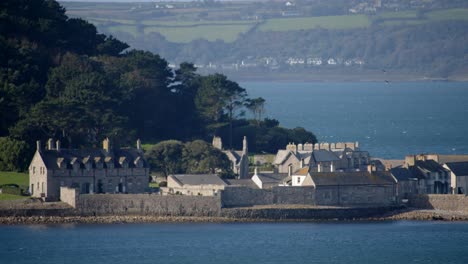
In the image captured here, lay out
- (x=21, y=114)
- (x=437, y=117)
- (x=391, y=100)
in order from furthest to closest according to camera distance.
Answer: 1. (x=391, y=100)
2. (x=437, y=117)
3. (x=21, y=114)

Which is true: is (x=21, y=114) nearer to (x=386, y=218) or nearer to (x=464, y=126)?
(x=386, y=218)

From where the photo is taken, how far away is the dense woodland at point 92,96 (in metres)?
77.2

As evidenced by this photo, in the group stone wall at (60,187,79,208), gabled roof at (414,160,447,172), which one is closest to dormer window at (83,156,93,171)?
stone wall at (60,187,79,208)

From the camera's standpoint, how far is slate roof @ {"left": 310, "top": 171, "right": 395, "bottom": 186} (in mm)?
67312

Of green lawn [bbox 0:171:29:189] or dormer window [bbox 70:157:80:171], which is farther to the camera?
green lawn [bbox 0:171:29:189]

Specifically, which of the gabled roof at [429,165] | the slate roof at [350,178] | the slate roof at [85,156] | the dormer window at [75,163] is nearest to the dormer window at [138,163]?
the slate roof at [85,156]

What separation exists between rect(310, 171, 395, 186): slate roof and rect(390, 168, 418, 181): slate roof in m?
0.75

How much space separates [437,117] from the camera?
136875mm

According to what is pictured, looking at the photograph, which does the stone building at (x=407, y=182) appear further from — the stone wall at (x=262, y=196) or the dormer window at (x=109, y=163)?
the dormer window at (x=109, y=163)

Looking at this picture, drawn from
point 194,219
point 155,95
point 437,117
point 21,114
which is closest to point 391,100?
point 437,117

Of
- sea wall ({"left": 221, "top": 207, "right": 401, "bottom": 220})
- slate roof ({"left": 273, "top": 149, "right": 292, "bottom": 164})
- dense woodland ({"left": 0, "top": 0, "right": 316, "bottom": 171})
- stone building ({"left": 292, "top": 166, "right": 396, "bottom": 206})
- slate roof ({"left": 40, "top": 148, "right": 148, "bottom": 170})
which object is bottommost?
sea wall ({"left": 221, "top": 207, "right": 401, "bottom": 220})

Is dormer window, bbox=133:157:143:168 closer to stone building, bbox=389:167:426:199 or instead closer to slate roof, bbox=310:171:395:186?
slate roof, bbox=310:171:395:186

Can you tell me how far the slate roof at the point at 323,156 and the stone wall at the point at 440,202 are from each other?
543 cm

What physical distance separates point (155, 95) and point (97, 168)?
22.9 m
